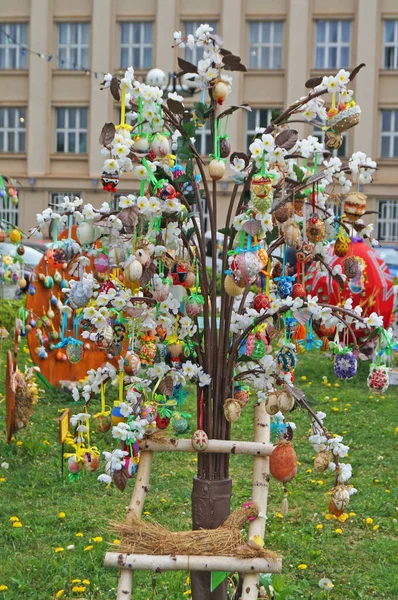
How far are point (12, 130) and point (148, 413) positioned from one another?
86.7 feet

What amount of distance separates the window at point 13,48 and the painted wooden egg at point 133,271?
26.4 meters

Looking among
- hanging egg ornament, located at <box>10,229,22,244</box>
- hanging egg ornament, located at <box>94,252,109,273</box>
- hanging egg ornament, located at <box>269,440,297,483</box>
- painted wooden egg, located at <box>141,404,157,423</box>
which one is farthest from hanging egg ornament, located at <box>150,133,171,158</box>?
hanging egg ornament, located at <box>10,229,22,244</box>

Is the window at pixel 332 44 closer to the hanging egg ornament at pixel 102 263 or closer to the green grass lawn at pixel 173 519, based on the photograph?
the green grass lawn at pixel 173 519

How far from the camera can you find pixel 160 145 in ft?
8.73

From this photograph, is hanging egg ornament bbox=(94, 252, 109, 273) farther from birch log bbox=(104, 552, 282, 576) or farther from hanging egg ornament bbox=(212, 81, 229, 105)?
birch log bbox=(104, 552, 282, 576)

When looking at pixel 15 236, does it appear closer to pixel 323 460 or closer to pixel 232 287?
pixel 232 287

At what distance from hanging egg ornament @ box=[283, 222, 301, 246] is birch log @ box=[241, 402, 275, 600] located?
22.9 inches

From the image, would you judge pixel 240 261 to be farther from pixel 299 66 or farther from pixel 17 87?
pixel 17 87

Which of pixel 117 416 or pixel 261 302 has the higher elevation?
pixel 261 302

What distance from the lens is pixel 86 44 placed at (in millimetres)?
27312

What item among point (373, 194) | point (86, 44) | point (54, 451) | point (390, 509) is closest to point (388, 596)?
point (390, 509)

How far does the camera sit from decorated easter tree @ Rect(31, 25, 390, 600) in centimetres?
267

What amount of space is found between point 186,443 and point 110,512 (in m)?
2.25

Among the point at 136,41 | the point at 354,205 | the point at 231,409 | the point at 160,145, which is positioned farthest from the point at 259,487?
the point at 136,41
